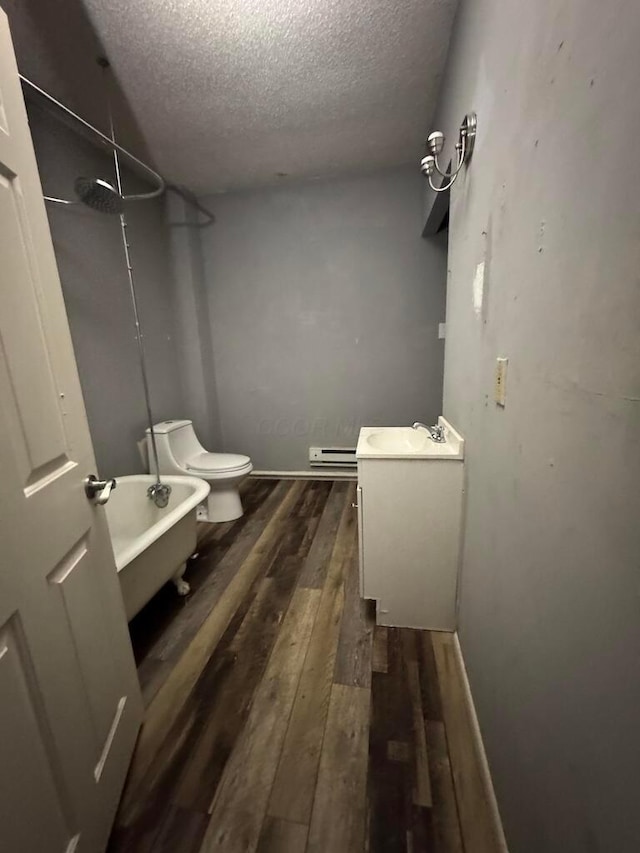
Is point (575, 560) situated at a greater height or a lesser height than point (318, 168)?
lesser

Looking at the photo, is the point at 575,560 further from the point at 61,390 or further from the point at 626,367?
the point at 61,390

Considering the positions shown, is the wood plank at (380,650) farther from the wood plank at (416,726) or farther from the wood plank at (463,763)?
the wood plank at (463,763)

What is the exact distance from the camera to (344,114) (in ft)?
6.03

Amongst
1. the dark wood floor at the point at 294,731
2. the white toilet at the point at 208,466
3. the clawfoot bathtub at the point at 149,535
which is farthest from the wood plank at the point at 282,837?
the white toilet at the point at 208,466

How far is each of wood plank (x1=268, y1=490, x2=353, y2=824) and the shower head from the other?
218cm

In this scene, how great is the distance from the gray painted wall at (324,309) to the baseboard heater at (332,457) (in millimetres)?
70

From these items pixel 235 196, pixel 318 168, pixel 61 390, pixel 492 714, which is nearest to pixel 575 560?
pixel 492 714

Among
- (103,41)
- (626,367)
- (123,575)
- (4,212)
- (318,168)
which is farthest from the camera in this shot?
(318,168)

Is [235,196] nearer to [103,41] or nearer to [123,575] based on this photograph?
[103,41]

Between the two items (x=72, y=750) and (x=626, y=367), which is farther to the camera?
(x=72, y=750)

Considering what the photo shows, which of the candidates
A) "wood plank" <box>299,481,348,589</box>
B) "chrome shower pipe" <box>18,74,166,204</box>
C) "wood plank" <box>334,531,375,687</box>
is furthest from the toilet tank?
"wood plank" <box>334,531,375,687</box>

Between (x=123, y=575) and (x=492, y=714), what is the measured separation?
1279 mm

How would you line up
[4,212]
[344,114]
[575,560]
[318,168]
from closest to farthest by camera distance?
[575,560], [4,212], [344,114], [318,168]

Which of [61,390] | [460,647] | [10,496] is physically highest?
[61,390]
